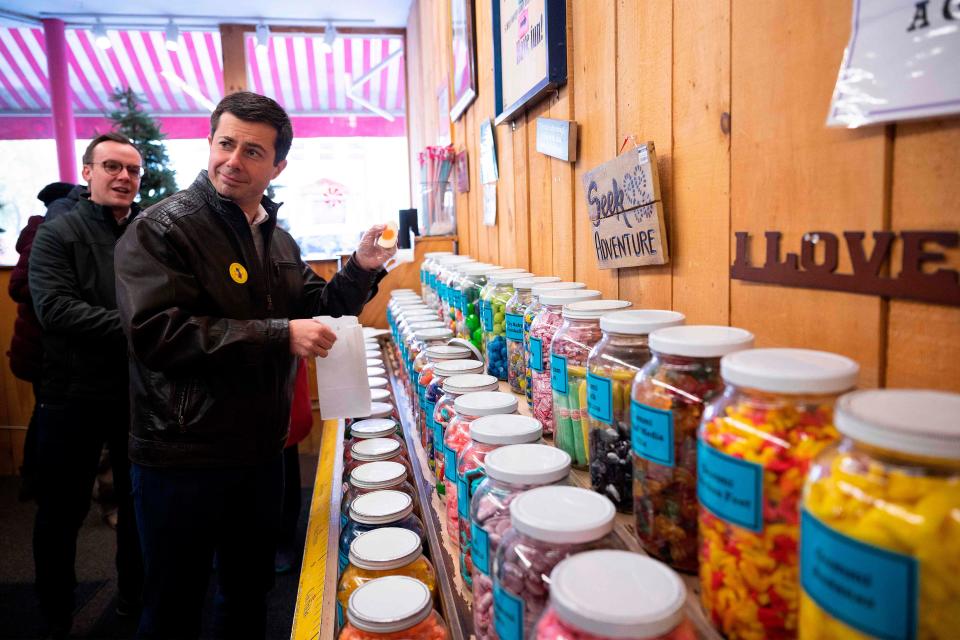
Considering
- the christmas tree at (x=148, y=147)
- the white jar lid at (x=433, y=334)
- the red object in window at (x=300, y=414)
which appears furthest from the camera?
the christmas tree at (x=148, y=147)

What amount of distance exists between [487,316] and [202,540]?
0.91 m

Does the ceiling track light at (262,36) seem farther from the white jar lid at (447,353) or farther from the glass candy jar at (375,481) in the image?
the glass candy jar at (375,481)

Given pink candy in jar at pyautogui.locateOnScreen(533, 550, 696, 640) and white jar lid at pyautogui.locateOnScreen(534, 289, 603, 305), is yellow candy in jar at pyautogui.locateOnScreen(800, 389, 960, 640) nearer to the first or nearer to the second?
pink candy in jar at pyautogui.locateOnScreen(533, 550, 696, 640)

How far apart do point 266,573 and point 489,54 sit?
1.91 meters

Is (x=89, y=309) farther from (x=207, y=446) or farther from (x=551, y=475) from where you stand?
(x=551, y=475)

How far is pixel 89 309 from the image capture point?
7.05ft

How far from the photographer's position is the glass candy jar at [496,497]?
2.56ft

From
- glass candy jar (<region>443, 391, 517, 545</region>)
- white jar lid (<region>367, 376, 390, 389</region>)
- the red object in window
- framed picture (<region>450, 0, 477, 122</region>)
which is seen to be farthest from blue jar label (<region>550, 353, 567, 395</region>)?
framed picture (<region>450, 0, 477, 122</region>)

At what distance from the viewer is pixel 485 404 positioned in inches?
44.8

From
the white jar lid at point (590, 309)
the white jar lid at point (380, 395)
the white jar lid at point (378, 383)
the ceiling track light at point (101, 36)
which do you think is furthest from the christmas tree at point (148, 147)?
the white jar lid at point (590, 309)

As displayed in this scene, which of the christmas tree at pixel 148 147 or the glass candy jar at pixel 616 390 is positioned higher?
the christmas tree at pixel 148 147

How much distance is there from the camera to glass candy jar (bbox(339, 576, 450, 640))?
93cm

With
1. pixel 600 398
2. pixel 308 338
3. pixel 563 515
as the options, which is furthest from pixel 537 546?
pixel 308 338

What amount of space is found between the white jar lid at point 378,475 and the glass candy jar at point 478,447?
0.42 meters
